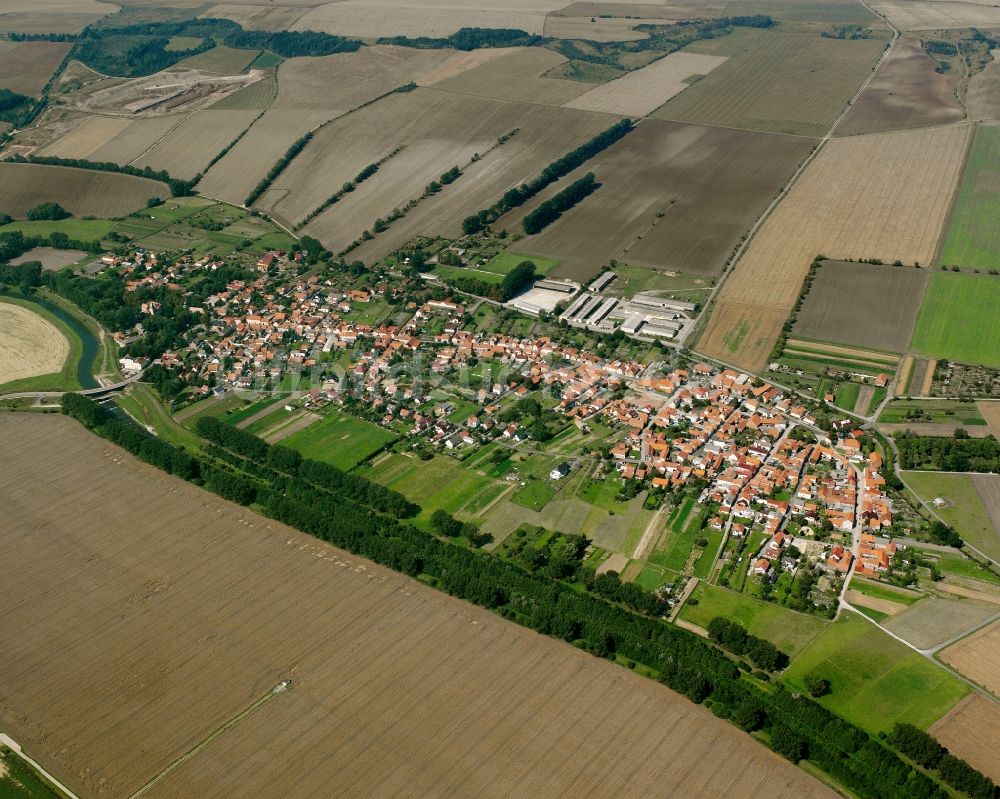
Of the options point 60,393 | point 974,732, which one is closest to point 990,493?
point 974,732

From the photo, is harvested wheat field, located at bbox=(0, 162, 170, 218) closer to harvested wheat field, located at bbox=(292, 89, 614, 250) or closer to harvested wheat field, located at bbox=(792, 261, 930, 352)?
harvested wheat field, located at bbox=(292, 89, 614, 250)

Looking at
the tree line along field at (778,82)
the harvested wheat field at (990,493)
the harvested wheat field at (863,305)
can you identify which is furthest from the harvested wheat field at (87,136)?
the harvested wheat field at (990,493)

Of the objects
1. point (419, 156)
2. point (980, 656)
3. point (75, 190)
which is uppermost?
point (419, 156)

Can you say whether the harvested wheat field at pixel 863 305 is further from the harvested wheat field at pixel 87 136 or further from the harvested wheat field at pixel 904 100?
the harvested wheat field at pixel 87 136

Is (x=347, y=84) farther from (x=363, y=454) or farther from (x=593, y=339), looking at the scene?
(x=363, y=454)

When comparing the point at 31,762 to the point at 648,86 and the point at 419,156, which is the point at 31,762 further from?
the point at 648,86

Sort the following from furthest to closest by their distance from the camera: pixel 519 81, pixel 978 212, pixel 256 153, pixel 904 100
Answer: pixel 519 81 < pixel 904 100 < pixel 256 153 < pixel 978 212
